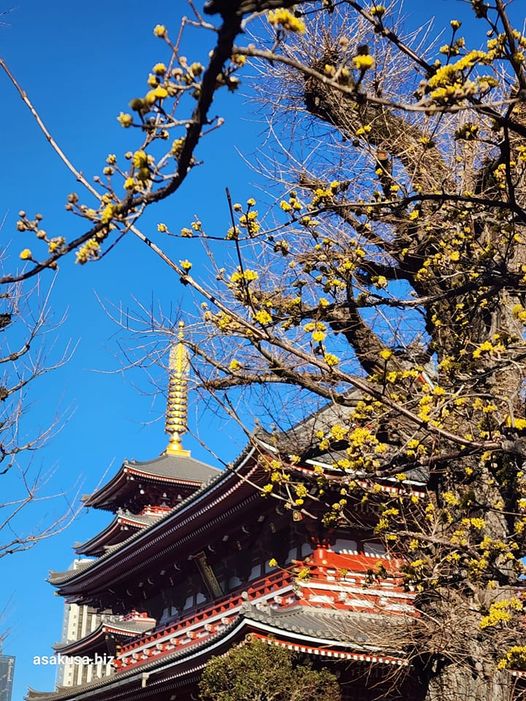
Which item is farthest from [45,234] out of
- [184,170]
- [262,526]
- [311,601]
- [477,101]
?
[262,526]

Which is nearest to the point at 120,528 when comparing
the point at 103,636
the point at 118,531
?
the point at 118,531

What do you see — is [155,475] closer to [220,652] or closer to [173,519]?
[173,519]

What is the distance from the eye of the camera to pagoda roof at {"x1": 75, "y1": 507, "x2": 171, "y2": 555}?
24.2 metres

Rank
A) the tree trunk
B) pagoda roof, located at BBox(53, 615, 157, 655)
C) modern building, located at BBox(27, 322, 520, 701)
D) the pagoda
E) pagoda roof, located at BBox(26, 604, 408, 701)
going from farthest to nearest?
1. pagoda roof, located at BBox(53, 615, 157, 655)
2. pagoda roof, located at BBox(26, 604, 408, 701)
3. the pagoda
4. modern building, located at BBox(27, 322, 520, 701)
5. the tree trunk

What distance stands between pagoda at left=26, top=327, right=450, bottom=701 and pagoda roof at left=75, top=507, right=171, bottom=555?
11 cm

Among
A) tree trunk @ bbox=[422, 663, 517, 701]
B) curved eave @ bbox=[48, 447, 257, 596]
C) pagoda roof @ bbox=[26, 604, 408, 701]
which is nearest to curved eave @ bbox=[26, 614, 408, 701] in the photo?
pagoda roof @ bbox=[26, 604, 408, 701]

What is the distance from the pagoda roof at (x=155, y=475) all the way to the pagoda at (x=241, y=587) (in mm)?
407

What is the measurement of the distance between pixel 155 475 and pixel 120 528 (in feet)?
6.76

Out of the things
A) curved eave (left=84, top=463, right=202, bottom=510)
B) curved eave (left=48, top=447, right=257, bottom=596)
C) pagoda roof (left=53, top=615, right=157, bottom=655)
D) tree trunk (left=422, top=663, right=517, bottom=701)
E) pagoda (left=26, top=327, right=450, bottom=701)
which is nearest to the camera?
tree trunk (left=422, top=663, right=517, bottom=701)

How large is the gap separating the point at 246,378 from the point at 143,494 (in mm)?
18838

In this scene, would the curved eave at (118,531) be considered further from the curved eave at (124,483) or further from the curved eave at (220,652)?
the curved eave at (220,652)

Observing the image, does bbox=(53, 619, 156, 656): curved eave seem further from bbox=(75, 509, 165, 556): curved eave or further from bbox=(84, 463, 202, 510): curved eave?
bbox=(84, 463, 202, 510): curved eave

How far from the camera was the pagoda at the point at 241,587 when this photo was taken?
10445 mm

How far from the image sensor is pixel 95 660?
2598cm
